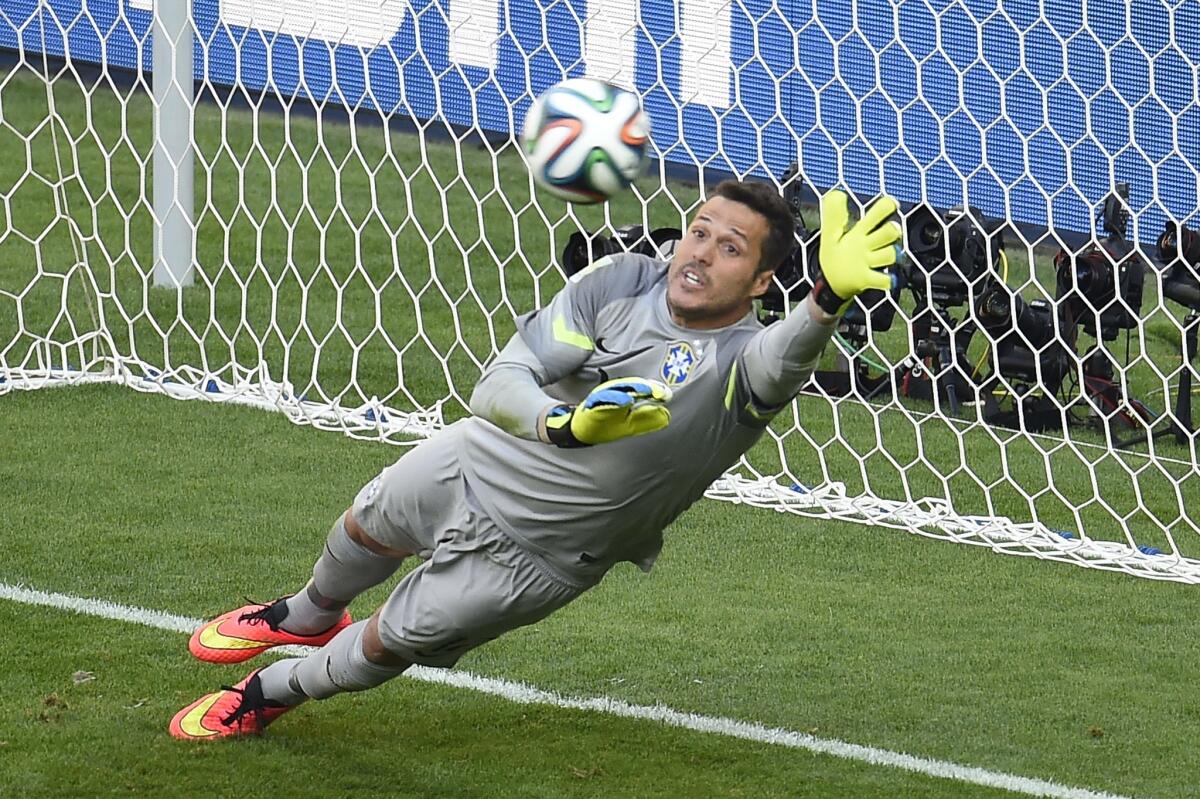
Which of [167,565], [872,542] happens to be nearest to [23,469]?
[167,565]

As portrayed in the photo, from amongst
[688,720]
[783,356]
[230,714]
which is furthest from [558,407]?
[688,720]

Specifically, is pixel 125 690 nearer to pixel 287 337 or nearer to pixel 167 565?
pixel 167 565

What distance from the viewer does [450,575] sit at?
405 centimetres

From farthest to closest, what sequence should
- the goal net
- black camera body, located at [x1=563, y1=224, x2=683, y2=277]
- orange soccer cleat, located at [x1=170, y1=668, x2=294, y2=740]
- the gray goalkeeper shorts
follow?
black camera body, located at [x1=563, y1=224, x2=683, y2=277]
the goal net
orange soccer cleat, located at [x1=170, y1=668, x2=294, y2=740]
the gray goalkeeper shorts

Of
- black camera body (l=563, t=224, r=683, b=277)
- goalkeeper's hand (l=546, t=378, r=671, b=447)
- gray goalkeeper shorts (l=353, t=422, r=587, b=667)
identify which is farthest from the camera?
black camera body (l=563, t=224, r=683, b=277)

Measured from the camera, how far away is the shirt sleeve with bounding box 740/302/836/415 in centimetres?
361

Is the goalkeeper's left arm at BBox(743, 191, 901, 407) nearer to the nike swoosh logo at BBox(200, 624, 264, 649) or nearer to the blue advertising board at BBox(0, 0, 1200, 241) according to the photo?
the nike swoosh logo at BBox(200, 624, 264, 649)

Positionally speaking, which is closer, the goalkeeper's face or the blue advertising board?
the goalkeeper's face

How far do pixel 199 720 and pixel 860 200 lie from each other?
184 inches

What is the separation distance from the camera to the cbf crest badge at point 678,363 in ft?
12.6

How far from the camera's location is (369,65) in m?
9.02

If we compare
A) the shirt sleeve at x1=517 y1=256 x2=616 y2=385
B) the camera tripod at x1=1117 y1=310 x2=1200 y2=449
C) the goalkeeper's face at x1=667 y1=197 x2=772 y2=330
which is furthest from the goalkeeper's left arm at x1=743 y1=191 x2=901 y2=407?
the camera tripod at x1=1117 y1=310 x2=1200 y2=449

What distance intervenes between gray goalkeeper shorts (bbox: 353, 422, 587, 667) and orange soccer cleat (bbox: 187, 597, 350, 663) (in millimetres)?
567

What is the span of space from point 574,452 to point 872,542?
10.2 ft
